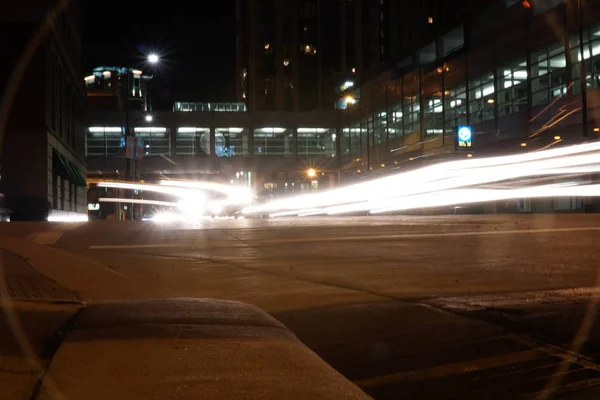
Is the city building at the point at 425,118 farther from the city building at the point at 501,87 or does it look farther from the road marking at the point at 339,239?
the road marking at the point at 339,239

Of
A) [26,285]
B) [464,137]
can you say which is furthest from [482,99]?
[26,285]

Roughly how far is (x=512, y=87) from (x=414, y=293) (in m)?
35.2

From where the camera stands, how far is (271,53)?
102m

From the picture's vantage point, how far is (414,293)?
813 cm

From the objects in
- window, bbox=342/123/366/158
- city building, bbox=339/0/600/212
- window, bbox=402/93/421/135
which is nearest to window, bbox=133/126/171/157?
window, bbox=342/123/366/158

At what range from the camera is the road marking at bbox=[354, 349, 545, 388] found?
5148 mm

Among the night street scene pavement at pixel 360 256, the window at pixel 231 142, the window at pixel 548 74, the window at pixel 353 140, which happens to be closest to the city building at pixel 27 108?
the night street scene pavement at pixel 360 256

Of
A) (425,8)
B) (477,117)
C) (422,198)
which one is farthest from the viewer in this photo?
(425,8)

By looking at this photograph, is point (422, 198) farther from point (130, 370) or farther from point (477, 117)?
point (130, 370)

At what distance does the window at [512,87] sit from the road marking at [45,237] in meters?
29.7

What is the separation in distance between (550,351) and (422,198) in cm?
2329

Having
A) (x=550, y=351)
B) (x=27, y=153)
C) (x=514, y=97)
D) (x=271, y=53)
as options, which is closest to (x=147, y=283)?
(x=550, y=351)

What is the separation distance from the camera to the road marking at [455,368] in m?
5.15

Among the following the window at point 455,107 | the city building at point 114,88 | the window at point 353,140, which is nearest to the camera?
the window at point 455,107
